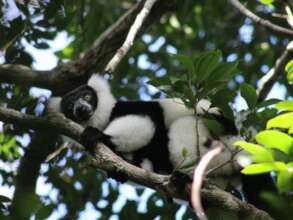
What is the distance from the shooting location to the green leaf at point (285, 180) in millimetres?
2300

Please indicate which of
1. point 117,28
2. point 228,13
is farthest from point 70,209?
point 228,13

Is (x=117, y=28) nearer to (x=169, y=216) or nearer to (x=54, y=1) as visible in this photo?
(x=54, y=1)

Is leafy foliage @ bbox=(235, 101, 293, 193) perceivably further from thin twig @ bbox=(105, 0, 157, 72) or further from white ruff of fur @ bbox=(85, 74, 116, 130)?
white ruff of fur @ bbox=(85, 74, 116, 130)

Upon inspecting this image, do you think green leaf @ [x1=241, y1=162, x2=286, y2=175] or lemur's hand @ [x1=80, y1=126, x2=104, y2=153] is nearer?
green leaf @ [x1=241, y1=162, x2=286, y2=175]

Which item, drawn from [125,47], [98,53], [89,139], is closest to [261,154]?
[125,47]

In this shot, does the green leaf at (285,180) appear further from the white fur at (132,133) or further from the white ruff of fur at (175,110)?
the white fur at (132,133)

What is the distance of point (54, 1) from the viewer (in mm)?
5219

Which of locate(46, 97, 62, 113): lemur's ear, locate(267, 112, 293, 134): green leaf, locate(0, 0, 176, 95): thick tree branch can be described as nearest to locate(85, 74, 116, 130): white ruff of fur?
locate(0, 0, 176, 95): thick tree branch

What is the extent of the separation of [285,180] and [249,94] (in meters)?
1.41

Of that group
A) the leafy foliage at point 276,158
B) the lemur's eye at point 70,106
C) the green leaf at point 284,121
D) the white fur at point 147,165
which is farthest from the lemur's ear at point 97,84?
the leafy foliage at point 276,158

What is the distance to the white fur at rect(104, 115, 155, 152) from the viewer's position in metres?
4.92

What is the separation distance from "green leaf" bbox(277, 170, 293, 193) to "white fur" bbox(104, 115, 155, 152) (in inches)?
105

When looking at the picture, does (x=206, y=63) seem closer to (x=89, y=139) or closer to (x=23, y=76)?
(x=89, y=139)

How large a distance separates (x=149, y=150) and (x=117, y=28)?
146 centimetres
